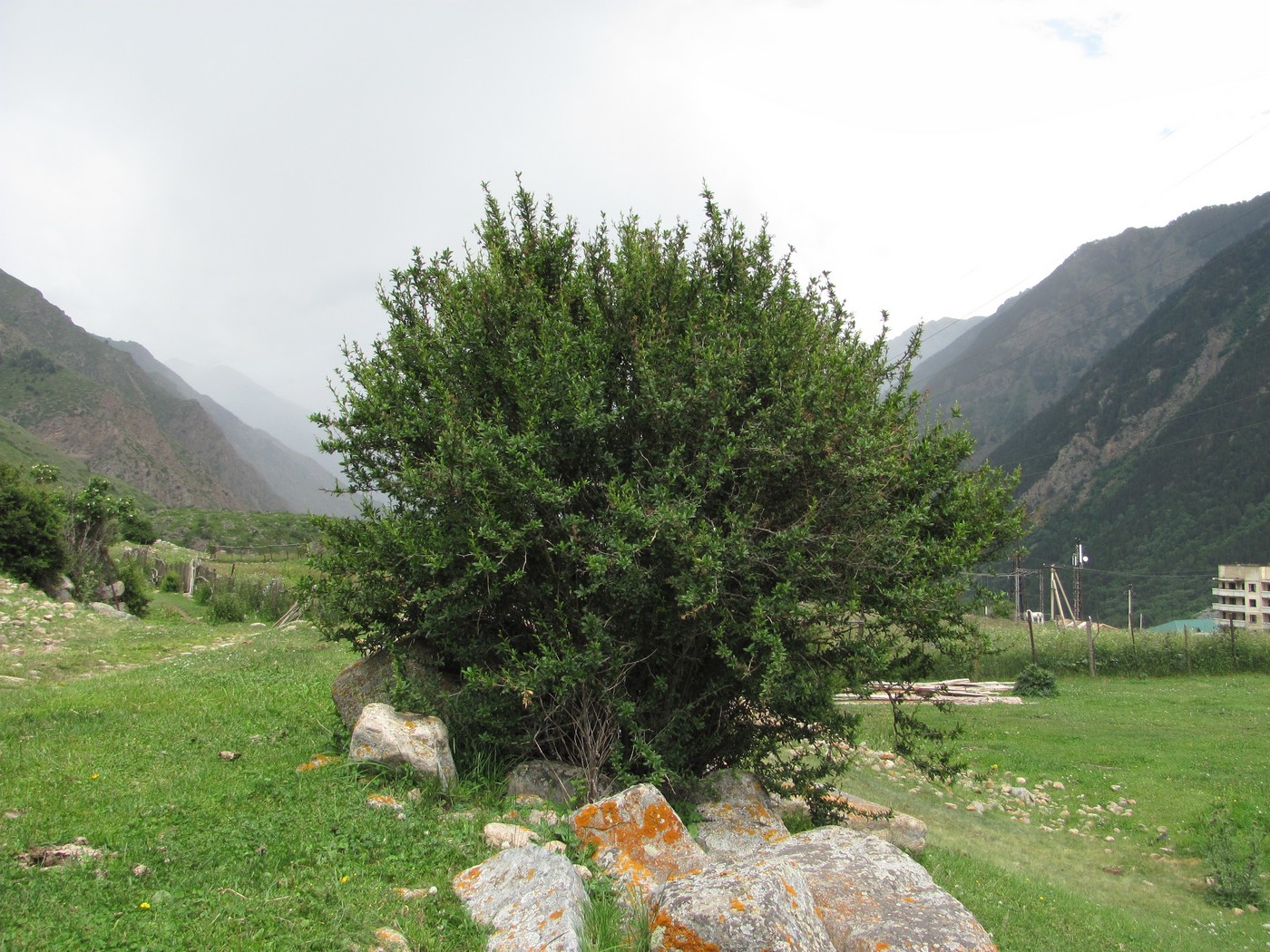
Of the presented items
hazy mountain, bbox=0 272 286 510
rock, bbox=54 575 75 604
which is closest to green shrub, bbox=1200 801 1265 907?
rock, bbox=54 575 75 604

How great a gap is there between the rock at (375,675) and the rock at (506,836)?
9.44 feet

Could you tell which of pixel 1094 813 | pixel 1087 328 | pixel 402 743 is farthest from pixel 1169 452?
pixel 402 743

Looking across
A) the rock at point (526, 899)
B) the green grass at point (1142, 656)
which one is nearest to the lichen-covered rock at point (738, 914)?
the rock at point (526, 899)

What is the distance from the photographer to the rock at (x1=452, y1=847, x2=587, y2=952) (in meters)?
5.08

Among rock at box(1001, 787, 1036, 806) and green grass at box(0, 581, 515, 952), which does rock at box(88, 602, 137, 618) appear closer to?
green grass at box(0, 581, 515, 952)

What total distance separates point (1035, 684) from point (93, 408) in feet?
399

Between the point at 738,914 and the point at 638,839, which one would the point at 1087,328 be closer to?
the point at 638,839

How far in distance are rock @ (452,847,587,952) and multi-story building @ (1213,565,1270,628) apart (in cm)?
7236

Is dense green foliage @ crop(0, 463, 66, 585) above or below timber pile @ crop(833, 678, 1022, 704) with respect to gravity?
above

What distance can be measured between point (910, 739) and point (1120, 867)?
707cm

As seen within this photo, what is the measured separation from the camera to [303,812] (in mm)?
7145

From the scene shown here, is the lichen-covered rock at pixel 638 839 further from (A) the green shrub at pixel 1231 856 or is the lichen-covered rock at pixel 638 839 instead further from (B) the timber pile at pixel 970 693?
(B) the timber pile at pixel 970 693

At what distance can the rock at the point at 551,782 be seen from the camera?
904 centimetres

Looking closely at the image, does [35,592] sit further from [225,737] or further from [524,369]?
[524,369]
